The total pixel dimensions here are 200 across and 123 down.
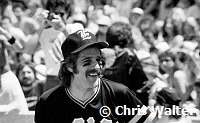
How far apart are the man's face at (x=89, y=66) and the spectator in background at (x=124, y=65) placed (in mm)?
2264

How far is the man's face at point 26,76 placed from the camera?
648 centimetres

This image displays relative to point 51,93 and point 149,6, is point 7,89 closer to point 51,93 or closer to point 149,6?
point 51,93

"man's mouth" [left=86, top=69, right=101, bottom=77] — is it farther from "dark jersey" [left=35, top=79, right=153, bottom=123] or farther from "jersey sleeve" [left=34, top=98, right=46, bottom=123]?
"jersey sleeve" [left=34, top=98, right=46, bottom=123]

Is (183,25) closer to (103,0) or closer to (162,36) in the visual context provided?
(162,36)

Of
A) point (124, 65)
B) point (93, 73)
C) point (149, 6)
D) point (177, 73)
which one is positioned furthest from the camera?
point (149, 6)

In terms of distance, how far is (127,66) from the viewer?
568cm

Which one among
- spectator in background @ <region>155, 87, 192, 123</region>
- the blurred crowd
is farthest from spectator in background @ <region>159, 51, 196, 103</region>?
spectator in background @ <region>155, 87, 192, 123</region>

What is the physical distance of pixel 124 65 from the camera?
224 inches

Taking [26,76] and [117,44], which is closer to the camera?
[117,44]

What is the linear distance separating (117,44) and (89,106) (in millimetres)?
2399

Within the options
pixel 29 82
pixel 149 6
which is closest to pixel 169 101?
pixel 29 82

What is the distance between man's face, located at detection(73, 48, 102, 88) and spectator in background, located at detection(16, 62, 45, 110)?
2.91 m

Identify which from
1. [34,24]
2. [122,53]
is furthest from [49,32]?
[34,24]

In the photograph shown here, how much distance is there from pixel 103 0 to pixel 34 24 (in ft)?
7.20
